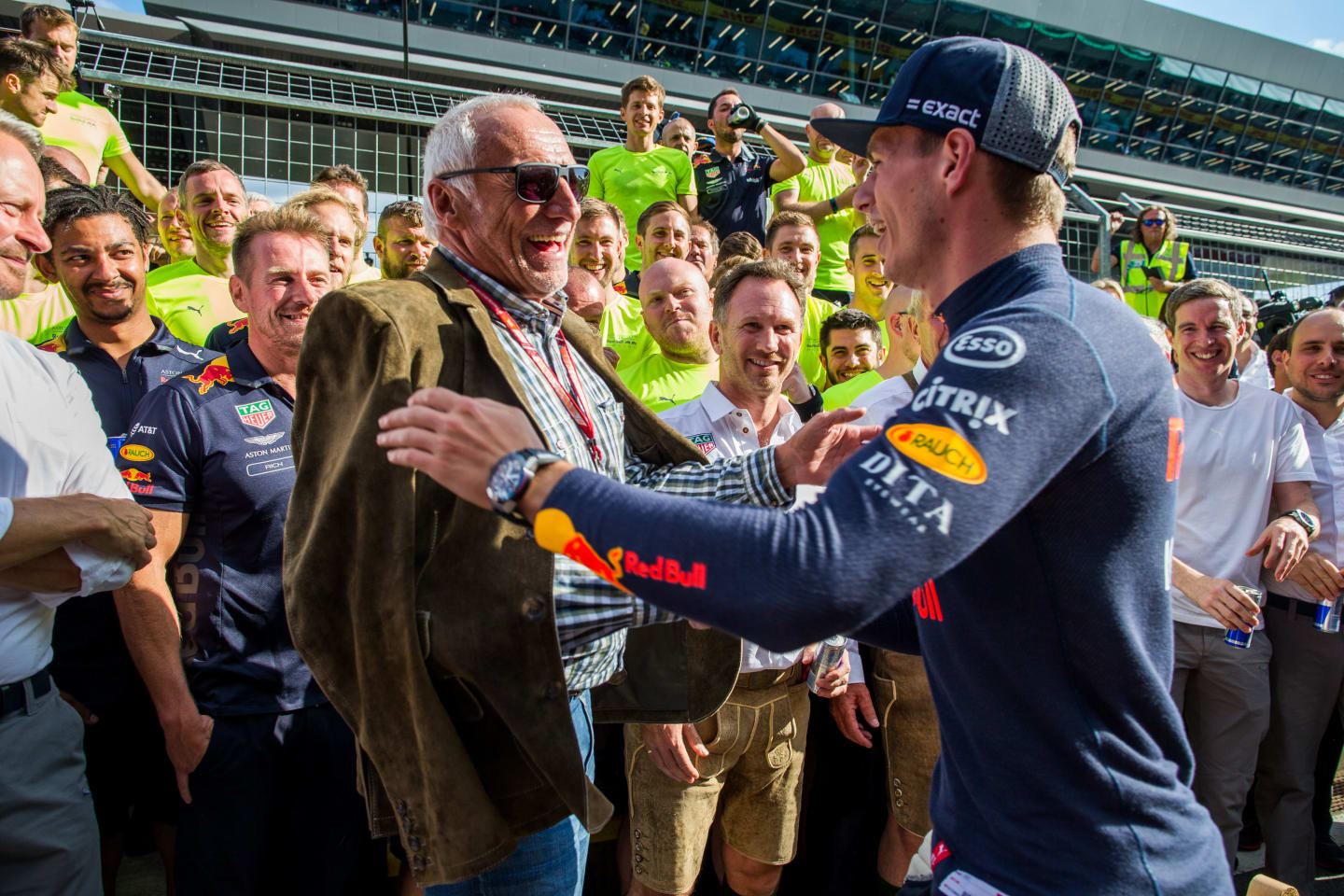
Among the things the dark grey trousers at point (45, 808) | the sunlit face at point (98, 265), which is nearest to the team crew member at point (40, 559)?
the dark grey trousers at point (45, 808)

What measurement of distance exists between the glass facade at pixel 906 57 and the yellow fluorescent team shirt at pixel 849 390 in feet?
60.9

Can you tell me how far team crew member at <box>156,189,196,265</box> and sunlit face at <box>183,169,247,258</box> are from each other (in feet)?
2.52

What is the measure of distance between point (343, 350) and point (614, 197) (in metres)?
5.45

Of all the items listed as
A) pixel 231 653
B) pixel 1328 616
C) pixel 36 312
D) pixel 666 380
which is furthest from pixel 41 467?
pixel 1328 616

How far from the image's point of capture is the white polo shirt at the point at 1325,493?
393 centimetres

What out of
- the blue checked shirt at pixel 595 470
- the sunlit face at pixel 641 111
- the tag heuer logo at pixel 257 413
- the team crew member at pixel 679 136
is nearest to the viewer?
the blue checked shirt at pixel 595 470

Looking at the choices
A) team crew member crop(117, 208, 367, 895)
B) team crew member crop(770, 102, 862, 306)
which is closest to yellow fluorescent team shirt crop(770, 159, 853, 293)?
team crew member crop(770, 102, 862, 306)

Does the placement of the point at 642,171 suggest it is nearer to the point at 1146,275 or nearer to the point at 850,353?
the point at 850,353

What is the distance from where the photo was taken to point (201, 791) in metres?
2.52

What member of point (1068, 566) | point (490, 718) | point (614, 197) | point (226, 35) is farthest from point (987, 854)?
point (226, 35)

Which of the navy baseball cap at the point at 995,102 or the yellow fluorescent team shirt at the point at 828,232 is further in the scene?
the yellow fluorescent team shirt at the point at 828,232

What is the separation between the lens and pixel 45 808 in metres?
2.07

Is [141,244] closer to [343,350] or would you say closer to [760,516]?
[343,350]

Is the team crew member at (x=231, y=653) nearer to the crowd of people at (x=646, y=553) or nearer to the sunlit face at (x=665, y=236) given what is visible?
the crowd of people at (x=646, y=553)
